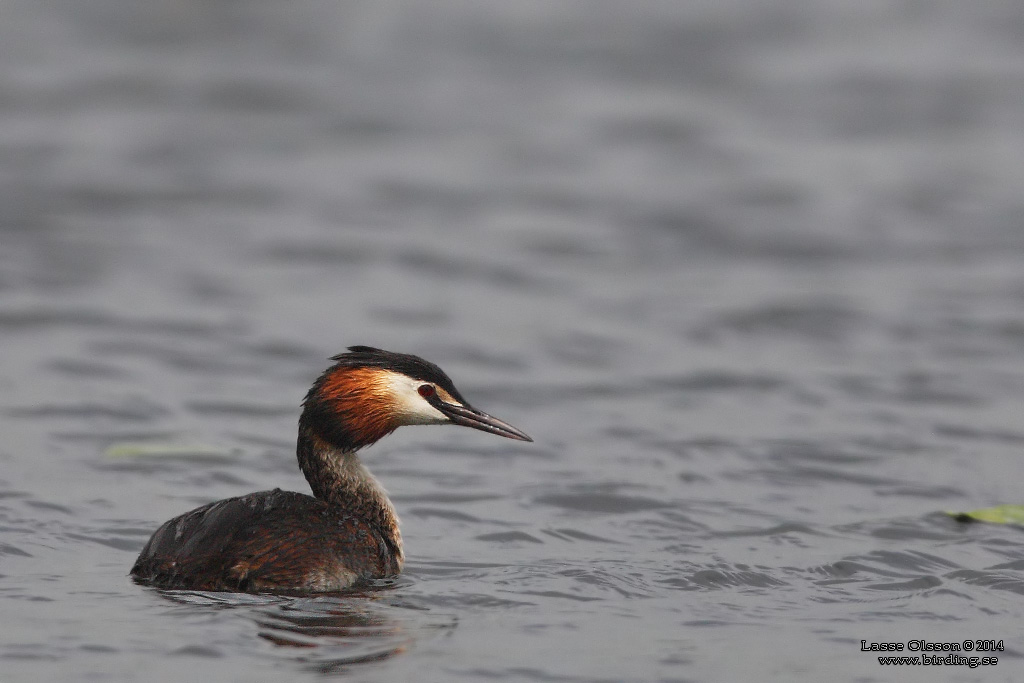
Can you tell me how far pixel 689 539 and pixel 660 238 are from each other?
8085 mm

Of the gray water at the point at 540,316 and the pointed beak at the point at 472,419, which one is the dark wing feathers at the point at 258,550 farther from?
the pointed beak at the point at 472,419

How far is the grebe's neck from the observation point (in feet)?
26.6

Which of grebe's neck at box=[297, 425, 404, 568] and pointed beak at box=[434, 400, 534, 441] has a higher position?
pointed beak at box=[434, 400, 534, 441]

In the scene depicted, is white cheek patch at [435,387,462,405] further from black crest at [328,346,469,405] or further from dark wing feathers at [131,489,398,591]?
dark wing feathers at [131,489,398,591]

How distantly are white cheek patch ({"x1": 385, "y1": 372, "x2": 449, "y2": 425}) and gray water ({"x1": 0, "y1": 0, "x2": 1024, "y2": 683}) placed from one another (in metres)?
0.73

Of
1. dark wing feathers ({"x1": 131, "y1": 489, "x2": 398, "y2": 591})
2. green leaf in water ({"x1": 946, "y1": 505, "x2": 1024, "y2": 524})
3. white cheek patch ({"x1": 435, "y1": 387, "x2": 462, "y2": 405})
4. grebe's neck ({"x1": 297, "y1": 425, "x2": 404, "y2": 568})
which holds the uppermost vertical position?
white cheek patch ({"x1": 435, "y1": 387, "x2": 462, "y2": 405})

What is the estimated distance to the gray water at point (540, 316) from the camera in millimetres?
7320

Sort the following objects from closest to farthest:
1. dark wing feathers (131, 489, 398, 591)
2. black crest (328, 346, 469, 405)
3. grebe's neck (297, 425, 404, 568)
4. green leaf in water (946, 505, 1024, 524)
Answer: dark wing feathers (131, 489, 398, 591) < black crest (328, 346, 469, 405) < grebe's neck (297, 425, 404, 568) < green leaf in water (946, 505, 1024, 524)

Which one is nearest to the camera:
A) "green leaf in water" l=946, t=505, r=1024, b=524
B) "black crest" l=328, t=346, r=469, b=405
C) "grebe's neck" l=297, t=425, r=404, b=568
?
"black crest" l=328, t=346, r=469, b=405

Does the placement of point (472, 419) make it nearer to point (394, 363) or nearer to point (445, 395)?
point (445, 395)

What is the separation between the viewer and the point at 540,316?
14102mm

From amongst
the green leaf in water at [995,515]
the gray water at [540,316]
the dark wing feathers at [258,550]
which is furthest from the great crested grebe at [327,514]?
the green leaf in water at [995,515]

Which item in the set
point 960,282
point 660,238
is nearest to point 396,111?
point 660,238

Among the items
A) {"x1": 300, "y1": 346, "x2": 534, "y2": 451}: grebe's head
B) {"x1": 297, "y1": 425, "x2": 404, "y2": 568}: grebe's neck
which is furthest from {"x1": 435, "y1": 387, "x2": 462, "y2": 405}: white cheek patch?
{"x1": 297, "y1": 425, "x2": 404, "y2": 568}: grebe's neck
